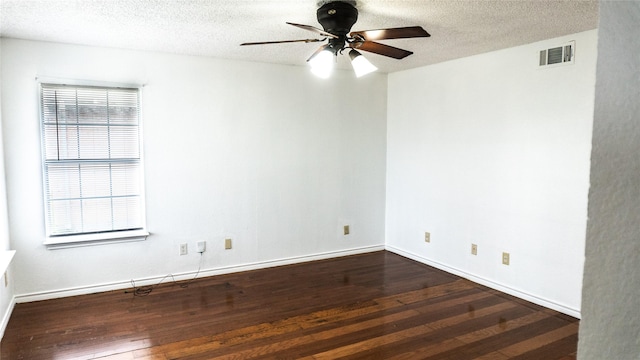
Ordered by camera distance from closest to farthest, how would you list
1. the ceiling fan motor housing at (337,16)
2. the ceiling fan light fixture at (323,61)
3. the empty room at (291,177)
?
the ceiling fan motor housing at (337,16) → the ceiling fan light fixture at (323,61) → the empty room at (291,177)

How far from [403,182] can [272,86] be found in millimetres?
1978

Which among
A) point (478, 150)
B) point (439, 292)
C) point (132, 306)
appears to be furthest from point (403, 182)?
point (132, 306)

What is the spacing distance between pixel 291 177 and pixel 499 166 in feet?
7.22

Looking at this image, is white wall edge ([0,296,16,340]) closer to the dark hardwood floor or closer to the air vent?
the dark hardwood floor

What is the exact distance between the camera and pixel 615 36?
46cm

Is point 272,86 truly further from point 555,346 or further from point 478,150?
point 555,346

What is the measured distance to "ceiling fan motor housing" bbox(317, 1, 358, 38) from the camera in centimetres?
261

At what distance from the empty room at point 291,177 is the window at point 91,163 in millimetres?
17

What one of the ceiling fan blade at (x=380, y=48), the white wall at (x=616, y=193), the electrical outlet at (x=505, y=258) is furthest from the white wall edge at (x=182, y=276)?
the white wall at (x=616, y=193)

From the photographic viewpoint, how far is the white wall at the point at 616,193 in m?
0.45

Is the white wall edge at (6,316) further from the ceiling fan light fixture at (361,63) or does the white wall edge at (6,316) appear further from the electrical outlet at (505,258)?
the electrical outlet at (505,258)

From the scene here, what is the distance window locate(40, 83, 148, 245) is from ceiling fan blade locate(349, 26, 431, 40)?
8.01ft

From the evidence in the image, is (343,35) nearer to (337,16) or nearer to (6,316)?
(337,16)

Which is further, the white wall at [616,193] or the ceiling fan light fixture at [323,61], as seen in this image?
the ceiling fan light fixture at [323,61]
